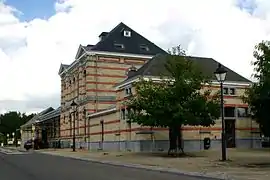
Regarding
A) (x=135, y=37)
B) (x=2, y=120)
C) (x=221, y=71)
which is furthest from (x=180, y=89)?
(x=2, y=120)

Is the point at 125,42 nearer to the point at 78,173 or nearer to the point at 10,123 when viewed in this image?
the point at 78,173

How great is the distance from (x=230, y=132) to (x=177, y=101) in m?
18.9

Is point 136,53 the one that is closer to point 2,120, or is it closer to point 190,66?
point 190,66

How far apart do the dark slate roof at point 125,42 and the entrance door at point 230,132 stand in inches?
743

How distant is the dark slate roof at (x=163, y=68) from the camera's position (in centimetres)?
4819

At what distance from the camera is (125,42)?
219ft

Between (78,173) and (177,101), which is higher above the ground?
(177,101)

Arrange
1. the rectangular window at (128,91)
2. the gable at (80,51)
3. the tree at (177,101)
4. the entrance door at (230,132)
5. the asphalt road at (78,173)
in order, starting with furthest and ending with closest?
the gable at (80,51), the entrance door at (230,132), the rectangular window at (128,91), the tree at (177,101), the asphalt road at (78,173)

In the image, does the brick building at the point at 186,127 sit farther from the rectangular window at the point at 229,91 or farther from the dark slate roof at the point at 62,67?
the dark slate roof at the point at 62,67

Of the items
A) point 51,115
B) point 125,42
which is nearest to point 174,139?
point 125,42

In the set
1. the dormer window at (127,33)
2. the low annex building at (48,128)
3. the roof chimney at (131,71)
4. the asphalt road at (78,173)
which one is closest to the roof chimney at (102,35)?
the dormer window at (127,33)

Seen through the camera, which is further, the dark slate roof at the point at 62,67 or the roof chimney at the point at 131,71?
the dark slate roof at the point at 62,67

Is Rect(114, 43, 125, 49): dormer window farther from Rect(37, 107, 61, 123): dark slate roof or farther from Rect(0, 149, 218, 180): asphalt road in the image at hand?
Rect(0, 149, 218, 180): asphalt road

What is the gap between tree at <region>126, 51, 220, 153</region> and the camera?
3512cm
